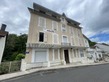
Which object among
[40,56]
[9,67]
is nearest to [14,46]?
[40,56]

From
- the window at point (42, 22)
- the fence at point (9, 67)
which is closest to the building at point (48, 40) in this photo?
the window at point (42, 22)

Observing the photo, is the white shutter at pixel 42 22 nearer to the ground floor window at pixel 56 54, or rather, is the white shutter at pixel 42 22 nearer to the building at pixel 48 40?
the building at pixel 48 40

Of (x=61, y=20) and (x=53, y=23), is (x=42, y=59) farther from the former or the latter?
(x=61, y=20)

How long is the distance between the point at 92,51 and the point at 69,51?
1219cm

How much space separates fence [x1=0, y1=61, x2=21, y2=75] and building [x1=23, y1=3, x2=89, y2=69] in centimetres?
130

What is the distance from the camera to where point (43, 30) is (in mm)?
14336

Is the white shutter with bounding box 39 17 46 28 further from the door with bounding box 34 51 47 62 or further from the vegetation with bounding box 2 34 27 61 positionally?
the vegetation with bounding box 2 34 27 61

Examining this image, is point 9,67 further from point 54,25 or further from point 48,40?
point 54,25

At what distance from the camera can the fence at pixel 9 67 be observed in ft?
26.9

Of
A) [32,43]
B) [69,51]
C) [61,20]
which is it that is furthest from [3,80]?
[61,20]

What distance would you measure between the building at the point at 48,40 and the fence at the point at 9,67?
1.30 metres

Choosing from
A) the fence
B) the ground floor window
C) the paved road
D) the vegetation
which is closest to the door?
the ground floor window

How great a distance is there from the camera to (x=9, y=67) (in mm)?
8617

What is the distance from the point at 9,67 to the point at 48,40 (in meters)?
7.39
